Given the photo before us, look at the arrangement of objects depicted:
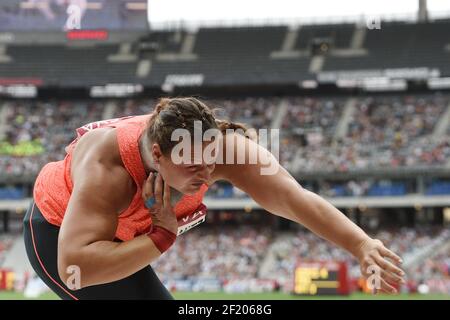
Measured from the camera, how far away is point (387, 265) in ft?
9.76

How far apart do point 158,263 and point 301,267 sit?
9.81 metres

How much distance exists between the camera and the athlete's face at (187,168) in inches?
122

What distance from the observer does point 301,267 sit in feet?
72.6

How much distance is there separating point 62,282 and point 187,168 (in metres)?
1.14

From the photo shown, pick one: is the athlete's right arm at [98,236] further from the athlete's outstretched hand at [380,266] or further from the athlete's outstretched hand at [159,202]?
the athlete's outstretched hand at [380,266]

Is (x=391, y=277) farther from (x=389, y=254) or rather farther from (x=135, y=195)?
(x=135, y=195)

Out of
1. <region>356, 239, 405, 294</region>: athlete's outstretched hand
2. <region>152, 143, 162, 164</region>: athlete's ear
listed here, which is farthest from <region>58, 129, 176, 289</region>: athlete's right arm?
<region>356, 239, 405, 294</region>: athlete's outstretched hand

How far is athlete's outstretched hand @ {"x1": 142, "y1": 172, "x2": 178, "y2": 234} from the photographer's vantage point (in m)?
3.19

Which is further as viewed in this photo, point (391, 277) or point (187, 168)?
point (187, 168)

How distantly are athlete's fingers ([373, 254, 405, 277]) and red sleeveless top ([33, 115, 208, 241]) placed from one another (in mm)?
897

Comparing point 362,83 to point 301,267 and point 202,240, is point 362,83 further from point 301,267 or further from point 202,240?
point 301,267

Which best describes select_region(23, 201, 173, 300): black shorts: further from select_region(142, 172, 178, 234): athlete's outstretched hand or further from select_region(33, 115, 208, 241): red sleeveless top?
select_region(142, 172, 178, 234): athlete's outstretched hand

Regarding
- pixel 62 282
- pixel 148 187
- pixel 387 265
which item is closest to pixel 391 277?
pixel 387 265

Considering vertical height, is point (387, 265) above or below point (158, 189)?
below
